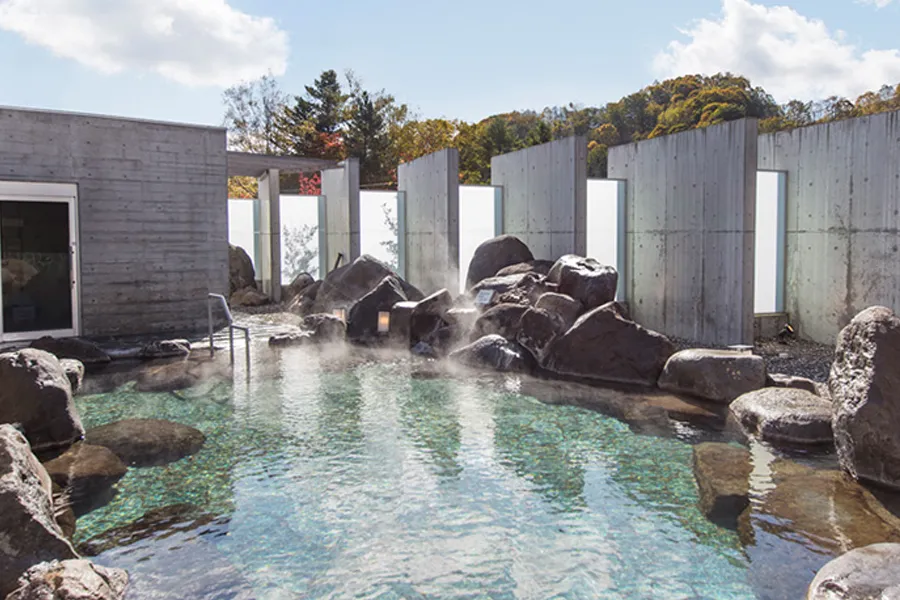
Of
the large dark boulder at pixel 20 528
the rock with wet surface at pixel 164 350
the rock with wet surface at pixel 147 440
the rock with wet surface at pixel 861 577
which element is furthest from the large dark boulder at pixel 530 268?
the large dark boulder at pixel 20 528

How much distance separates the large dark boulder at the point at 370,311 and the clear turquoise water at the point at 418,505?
12.8 feet

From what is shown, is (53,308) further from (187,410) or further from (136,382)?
(187,410)

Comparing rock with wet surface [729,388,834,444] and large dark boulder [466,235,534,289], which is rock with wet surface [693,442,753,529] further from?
large dark boulder [466,235,534,289]

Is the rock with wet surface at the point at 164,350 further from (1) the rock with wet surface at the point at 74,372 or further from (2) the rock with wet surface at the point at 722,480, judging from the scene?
(2) the rock with wet surface at the point at 722,480

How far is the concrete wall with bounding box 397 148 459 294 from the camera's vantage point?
1341cm

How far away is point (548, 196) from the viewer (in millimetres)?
12242

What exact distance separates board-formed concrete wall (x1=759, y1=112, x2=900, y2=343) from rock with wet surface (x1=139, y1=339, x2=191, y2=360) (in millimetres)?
9134

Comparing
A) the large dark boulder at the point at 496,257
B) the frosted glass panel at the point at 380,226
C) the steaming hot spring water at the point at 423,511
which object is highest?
the frosted glass panel at the point at 380,226

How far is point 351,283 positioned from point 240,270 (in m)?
4.53

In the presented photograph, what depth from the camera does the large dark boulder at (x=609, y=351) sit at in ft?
28.5

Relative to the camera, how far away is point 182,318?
1191cm

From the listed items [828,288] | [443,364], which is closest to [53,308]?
[443,364]

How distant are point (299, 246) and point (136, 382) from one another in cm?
875

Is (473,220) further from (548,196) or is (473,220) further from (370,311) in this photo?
(370,311)
